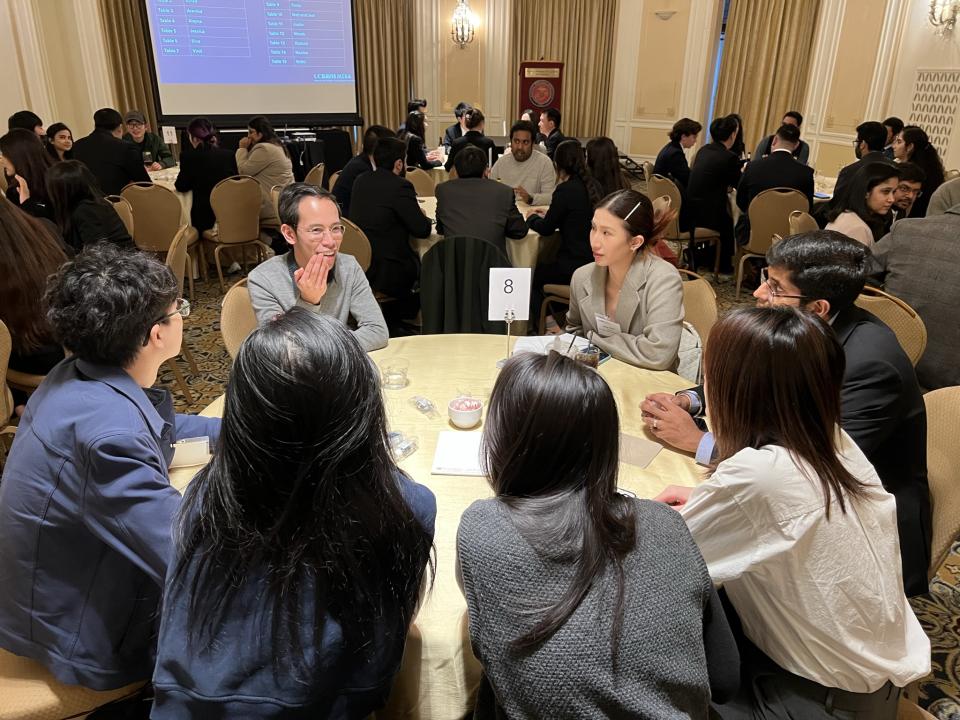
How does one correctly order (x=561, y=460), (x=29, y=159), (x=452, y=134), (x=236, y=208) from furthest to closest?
(x=452, y=134), (x=236, y=208), (x=29, y=159), (x=561, y=460)

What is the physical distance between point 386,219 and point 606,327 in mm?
2045

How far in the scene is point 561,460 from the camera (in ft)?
3.38

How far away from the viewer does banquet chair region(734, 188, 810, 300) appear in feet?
16.4

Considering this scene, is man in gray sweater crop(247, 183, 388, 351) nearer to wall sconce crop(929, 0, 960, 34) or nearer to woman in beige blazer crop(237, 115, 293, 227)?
woman in beige blazer crop(237, 115, 293, 227)

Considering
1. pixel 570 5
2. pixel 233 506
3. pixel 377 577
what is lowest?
pixel 377 577

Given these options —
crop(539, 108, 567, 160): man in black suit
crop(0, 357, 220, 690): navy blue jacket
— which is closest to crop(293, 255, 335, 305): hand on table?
crop(0, 357, 220, 690): navy blue jacket

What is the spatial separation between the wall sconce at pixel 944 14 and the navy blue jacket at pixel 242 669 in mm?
7178

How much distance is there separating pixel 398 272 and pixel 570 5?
23.2 feet

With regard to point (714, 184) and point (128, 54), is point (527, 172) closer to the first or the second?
point (714, 184)

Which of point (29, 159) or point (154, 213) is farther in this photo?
point (154, 213)

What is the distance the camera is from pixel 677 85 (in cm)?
862

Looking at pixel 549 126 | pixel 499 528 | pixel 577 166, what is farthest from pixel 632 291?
pixel 549 126

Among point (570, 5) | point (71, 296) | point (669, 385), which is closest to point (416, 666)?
point (71, 296)

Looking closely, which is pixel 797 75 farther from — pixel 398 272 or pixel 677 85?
pixel 398 272
